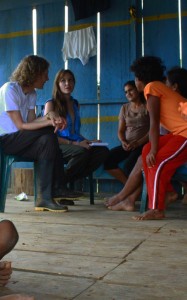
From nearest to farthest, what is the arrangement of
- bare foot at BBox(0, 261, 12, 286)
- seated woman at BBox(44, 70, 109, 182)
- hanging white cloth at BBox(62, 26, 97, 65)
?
bare foot at BBox(0, 261, 12, 286) → seated woman at BBox(44, 70, 109, 182) → hanging white cloth at BBox(62, 26, 97, 65)

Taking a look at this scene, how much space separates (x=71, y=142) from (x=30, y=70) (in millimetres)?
929

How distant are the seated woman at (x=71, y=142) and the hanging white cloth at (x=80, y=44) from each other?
1.16m

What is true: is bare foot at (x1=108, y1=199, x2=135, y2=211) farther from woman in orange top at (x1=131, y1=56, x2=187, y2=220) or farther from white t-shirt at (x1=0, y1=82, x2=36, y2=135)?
white t-shirt at (x1=0, y1=82, x2=36, y2=135)

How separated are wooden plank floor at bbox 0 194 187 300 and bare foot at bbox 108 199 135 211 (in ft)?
1.41

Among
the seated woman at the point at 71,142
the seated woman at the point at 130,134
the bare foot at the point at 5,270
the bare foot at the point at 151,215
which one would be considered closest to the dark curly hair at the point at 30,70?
the seated woman at the point at 71,142

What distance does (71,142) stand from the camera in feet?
14.7

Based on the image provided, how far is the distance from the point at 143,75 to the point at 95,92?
1.93 metres

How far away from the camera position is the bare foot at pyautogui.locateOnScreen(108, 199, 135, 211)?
3.82 meters

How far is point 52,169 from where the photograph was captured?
3699 millimetres

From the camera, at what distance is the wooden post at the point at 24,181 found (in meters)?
5.28

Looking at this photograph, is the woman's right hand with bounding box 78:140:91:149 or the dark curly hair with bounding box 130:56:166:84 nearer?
the dark curly hair with bounding box 130:56:166:84

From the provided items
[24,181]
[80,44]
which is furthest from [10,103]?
[80,44]

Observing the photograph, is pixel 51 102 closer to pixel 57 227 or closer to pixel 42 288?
pixel 57 227

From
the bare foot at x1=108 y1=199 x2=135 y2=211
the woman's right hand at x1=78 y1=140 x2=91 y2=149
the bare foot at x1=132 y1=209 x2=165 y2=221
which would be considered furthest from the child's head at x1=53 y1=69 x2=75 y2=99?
the bare foot at x1=132 y1=209 x2=165 y2=221
